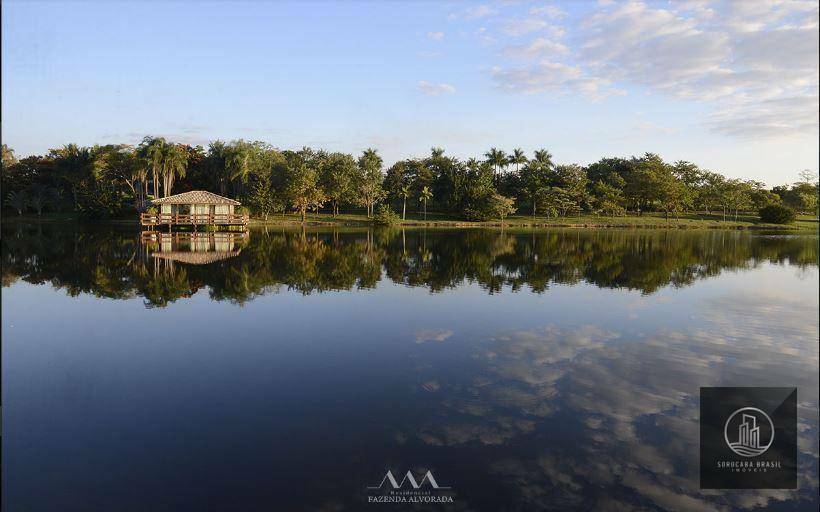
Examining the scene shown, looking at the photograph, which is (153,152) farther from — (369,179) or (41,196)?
(369,179)

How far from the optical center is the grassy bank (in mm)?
82006

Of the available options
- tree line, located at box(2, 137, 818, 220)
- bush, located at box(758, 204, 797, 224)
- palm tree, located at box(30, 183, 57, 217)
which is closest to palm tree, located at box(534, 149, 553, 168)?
tree line, located at box(2, 137, 818, 220)

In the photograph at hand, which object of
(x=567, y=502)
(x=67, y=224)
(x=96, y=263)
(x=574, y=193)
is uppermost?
(x=574, y=193)

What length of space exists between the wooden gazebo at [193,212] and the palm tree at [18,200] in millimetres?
27701

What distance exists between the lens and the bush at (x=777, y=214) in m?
96.7

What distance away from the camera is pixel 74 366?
41.5 ft

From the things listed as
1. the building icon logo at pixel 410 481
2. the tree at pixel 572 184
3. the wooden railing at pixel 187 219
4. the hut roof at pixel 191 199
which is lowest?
the building icon logo at pixel 410 481

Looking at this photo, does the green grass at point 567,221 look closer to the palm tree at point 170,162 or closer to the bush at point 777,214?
the bush at point 777,214

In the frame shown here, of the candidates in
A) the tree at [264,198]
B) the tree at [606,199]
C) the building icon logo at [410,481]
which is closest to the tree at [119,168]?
the tree at [264,198]

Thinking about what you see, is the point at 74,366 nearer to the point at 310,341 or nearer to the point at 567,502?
the point at 310,341

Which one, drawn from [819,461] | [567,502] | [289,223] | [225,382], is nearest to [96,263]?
[225,382]

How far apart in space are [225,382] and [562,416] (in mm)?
7372

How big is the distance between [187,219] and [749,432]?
68.0 meters

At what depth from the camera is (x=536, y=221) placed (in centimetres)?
9244
